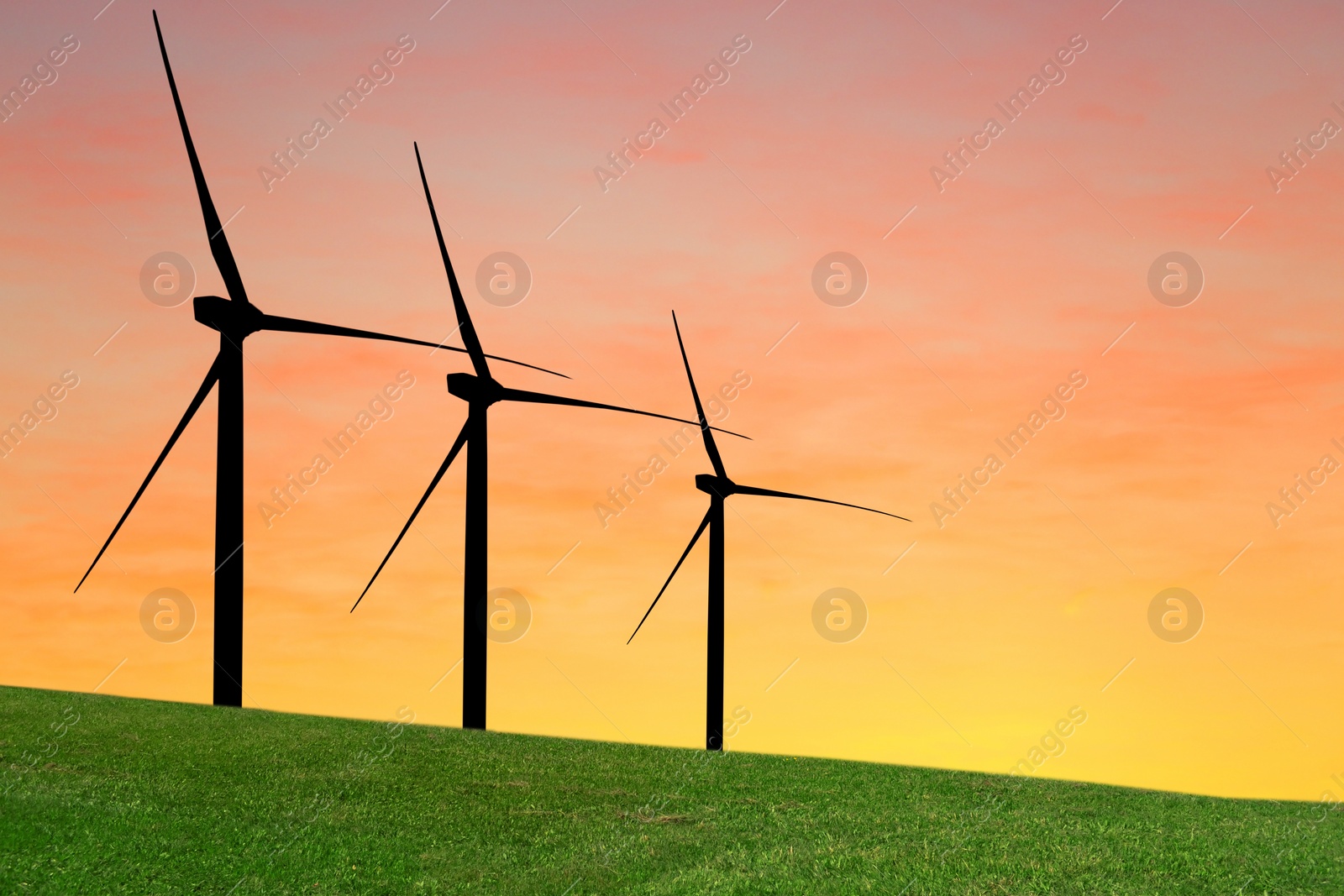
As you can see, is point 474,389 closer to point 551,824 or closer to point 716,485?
point 716,485

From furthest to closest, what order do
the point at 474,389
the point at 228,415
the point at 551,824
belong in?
1. the point at 474,389
2. the point at 228,415
3. the point at 551,824

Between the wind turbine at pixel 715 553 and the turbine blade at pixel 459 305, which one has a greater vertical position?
the turbine blade at pixel 459 305

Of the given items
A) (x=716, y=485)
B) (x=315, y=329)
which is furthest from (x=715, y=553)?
(x=315, y=329)

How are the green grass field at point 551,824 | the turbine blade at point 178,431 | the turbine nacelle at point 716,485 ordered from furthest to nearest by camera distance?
the turbine nacelle at point 716,485 < the turbine blade at point 178,431 < the green grass field at point 551,824

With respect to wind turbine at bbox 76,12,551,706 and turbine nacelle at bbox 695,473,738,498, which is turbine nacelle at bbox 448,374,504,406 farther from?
turbine nacelle at bbox 695,473,738,498

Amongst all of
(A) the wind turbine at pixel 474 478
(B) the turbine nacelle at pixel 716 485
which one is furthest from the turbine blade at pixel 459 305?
(B) the turbine nacelle at pixel 716 485

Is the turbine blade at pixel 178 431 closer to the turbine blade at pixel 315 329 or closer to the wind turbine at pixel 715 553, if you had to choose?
the turbine blade at pixel 315 329

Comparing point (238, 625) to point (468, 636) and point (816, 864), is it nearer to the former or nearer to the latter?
point (468, 636)
